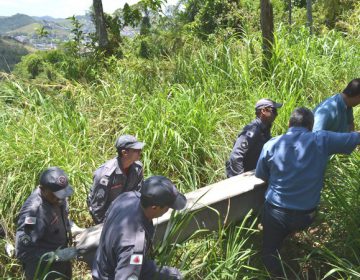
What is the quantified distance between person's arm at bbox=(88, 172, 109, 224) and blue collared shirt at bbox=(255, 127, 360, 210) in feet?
4.47

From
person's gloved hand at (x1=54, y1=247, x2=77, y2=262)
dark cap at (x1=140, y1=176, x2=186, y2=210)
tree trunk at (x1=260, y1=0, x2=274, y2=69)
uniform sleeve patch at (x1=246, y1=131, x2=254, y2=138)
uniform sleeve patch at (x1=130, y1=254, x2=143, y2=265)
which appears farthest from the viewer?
tree trunk at (x1=260, y1=0, x2=274, y2=69)

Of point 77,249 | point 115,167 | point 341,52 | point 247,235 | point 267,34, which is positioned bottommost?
point 247,235

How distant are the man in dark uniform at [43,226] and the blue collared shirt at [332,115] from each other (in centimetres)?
213

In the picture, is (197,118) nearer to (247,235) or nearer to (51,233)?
(247,235)

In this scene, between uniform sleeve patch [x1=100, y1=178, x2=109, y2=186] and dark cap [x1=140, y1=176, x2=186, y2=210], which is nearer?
dark cap [x1=140, y1=176, x2=186, y2=210]

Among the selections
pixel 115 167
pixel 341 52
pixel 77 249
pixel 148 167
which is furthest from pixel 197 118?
pixel 341 52

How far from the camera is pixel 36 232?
2.74 meters

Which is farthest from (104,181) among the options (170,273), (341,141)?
(341,141)

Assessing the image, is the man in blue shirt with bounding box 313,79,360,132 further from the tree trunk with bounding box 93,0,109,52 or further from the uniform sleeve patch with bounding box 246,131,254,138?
the tree trunk with bounding box 93,0,109,52

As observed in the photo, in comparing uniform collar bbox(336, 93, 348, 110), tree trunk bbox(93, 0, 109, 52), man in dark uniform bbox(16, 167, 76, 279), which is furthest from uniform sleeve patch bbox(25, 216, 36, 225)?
tree trunk bbox(93, 0, 109, 52)

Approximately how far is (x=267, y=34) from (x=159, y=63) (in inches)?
67.5

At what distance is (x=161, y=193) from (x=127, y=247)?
0.34 metres

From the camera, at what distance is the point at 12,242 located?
346cm

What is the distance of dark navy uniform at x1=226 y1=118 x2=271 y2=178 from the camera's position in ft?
12.4
